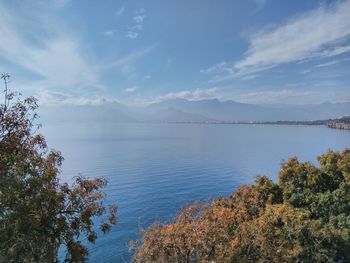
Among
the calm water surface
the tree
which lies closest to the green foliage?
the tree

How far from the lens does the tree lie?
11.6 meters

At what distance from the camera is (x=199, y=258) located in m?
13.4

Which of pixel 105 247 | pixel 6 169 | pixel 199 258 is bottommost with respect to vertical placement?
pixel 105 247

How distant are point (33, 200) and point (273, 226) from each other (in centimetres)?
1374

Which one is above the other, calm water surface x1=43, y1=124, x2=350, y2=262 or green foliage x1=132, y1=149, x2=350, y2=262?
green foliage x1=132, y1=149, x2=350, y2=262

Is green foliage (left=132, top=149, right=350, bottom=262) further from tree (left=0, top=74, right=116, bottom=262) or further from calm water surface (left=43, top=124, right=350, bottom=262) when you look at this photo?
calm water surface (left=43, top=124, right=350, bottom=262)

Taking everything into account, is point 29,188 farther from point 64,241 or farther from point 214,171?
point 214,171

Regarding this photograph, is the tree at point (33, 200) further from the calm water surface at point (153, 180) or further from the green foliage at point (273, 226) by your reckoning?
the calm water surface at point (153, 180)

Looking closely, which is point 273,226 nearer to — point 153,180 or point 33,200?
point 33,200

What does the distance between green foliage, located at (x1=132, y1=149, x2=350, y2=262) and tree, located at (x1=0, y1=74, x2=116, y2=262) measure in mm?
Answer: 3063

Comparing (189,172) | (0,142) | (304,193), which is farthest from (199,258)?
(189,172)

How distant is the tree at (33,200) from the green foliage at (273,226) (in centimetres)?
306

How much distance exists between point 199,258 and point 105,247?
21.3 m

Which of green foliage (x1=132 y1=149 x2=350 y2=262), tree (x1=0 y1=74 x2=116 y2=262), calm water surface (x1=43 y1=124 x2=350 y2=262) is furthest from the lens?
calm water surface (x1=43 y1=124 x2=350 y2=262)
